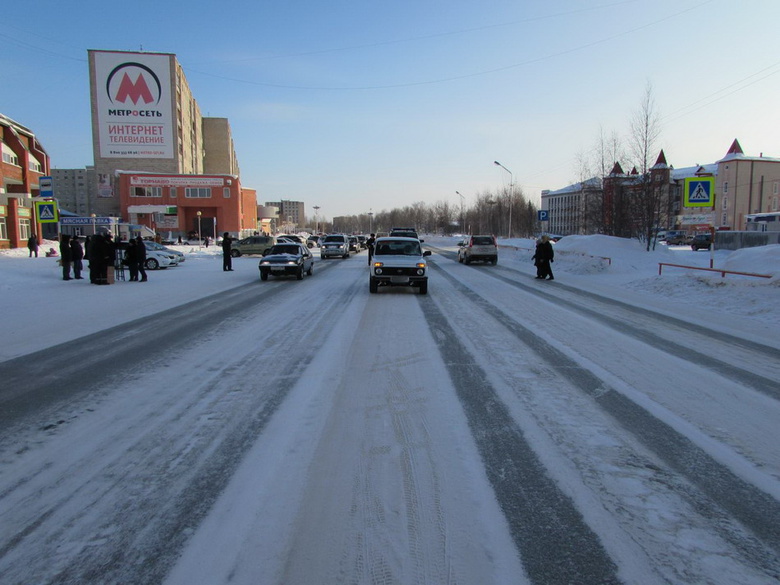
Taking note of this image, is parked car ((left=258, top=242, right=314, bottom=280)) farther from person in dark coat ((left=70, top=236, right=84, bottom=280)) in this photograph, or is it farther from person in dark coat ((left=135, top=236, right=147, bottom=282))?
person in dark coat ((left=70, top=236, right=84, bottom=280))

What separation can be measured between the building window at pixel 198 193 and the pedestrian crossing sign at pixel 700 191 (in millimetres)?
72992

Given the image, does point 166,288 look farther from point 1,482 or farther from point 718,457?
point 718,457

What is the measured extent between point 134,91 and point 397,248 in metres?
76.7

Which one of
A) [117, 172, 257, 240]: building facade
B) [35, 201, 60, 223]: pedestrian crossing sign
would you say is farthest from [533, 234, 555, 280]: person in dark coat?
[117, 172, 257, 240]: building facade

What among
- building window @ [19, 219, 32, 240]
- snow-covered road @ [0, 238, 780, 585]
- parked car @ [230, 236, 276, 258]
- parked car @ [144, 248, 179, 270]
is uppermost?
building window @ [19, 219, 32, 240]

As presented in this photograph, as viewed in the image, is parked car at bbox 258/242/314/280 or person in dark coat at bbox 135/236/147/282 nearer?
person in dark coat at bbox 135/236/147/282

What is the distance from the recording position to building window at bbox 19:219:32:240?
45.6 meters

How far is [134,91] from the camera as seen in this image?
77562mm

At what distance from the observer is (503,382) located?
6395 mm

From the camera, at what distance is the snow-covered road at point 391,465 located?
293 centimetres

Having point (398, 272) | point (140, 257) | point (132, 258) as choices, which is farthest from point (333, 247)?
point (398, 272)

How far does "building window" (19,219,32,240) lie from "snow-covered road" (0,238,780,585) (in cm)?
4640

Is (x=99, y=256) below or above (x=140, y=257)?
above

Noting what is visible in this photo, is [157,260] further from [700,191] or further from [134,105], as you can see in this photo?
[134,105]
